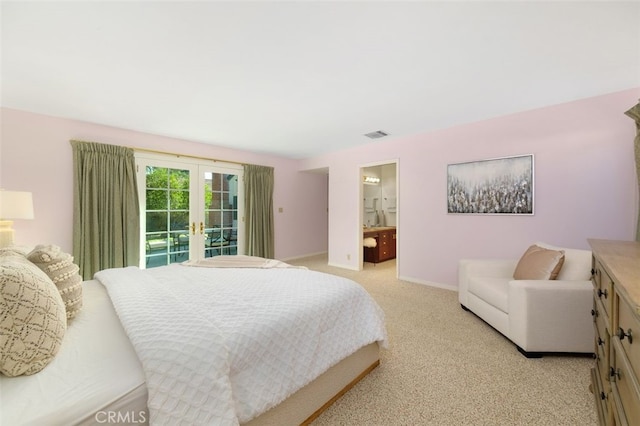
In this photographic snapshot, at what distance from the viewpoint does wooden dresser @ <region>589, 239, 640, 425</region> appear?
2.79ft

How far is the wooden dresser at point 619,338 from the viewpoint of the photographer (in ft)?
2.79

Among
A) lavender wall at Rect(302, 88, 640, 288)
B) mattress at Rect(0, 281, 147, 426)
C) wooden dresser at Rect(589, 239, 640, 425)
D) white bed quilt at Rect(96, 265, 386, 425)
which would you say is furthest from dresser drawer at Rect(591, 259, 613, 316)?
mattress at Rect(0, 281, 147, 426)

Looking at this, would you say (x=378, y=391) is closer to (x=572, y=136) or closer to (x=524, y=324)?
(x=524, y=324)

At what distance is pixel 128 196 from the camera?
3.73 meters

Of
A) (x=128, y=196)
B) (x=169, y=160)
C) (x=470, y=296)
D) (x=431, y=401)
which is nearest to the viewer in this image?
(x=431, y=401)

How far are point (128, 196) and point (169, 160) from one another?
84 cm

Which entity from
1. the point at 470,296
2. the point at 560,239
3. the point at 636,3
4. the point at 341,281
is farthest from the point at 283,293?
the point at 560,239

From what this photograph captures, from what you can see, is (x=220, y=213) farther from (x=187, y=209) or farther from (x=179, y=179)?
(x=179, y=179)

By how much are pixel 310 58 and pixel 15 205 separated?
3.17 meters

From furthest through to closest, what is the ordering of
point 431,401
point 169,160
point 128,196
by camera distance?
point 169,160 < point 128,196 < point 431,401

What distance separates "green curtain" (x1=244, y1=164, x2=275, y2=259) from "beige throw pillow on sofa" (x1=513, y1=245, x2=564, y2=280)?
414 cm

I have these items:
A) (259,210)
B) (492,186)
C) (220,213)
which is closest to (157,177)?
(220,213)

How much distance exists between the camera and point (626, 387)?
0.95 m

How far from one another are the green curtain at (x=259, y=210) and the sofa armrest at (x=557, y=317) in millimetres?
4261
